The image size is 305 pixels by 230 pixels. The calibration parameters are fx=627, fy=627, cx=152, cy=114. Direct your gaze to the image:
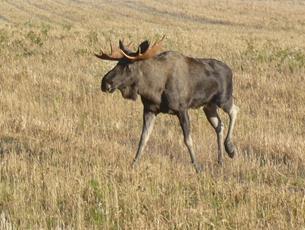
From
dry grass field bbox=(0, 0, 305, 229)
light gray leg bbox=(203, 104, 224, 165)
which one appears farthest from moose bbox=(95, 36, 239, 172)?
dry grass field bbox=(0, 0, 305, 229)

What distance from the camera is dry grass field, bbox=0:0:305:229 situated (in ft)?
18.6

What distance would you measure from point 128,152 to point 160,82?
1.29m

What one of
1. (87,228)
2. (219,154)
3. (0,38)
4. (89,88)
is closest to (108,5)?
(0,38)

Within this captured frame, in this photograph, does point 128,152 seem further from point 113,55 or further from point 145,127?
point 113,55

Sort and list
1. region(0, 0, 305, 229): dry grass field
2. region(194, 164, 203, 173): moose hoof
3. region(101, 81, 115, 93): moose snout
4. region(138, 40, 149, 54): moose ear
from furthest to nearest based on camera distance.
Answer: region(138, 40, 149, 54): moose ear < region(194, 164, 203, 173): moose hoof < region(101, 81, 115, 93): moose snout < region(0, 0, 305, 229): dry grass field

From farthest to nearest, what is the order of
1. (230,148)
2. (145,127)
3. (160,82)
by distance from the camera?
(230,148), (145,127), (160,82)

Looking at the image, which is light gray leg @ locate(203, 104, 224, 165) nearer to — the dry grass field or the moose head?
the dry grass field

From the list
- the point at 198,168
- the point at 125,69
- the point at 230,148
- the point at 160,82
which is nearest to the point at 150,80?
the point at 160,82

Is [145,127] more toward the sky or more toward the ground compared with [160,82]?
more toward the ground

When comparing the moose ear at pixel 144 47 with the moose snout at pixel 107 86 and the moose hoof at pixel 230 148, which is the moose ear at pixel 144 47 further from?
the moose hoof at pixel 230 148

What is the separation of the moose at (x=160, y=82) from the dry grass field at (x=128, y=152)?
0.63 meters

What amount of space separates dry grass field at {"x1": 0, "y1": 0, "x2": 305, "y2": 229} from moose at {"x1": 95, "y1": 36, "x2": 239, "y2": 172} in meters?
0.63

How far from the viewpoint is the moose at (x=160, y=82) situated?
7.79 m

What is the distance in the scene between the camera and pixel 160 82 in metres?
8.04
